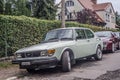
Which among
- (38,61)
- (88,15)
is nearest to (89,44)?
(38,61)

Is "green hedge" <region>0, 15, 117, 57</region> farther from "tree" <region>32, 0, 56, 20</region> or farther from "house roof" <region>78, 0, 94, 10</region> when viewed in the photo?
"house roof" <region>78, 0, 94, 10</region>

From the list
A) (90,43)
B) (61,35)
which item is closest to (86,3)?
(90,43)

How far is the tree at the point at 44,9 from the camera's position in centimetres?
2703

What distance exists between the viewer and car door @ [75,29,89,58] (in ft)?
38.2

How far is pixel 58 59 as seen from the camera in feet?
33.4

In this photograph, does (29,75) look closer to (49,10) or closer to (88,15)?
(49,10)

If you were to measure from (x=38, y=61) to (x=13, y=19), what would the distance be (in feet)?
17.9

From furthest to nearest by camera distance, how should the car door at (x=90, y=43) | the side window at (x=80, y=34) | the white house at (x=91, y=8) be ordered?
the white house at (x=91, y=8), the car door at (x=90, y=43), the side window at (x=80, y=34)

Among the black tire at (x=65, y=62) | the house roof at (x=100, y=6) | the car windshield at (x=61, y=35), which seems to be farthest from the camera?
the house roof at (x=100, y=6)

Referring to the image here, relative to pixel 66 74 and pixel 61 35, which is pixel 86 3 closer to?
pixel 61 35

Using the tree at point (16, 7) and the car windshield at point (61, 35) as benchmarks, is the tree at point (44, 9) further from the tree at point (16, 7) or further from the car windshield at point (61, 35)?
the car windshield at point (61, 35)

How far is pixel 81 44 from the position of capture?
12.0 metres

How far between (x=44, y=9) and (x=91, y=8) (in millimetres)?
28713

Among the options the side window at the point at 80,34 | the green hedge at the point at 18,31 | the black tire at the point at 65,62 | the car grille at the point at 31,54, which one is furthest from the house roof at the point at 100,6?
the car grille at the point at 31,54
